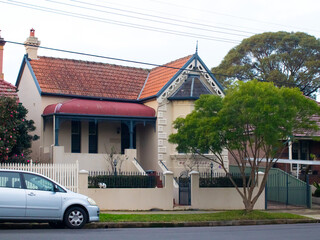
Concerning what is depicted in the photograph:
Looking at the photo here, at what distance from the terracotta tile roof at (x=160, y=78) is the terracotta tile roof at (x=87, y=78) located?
0.55m

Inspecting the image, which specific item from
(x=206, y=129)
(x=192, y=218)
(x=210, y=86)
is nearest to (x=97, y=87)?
(x=210, y=86)

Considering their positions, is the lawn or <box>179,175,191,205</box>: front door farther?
<box>179,175,191,205</box>: front door

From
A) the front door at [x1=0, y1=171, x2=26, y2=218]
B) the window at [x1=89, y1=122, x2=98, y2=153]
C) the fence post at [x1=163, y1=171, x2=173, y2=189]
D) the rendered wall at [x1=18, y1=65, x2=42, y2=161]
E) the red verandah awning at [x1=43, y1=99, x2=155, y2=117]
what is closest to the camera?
the front door at [x1=0, y1=171, x2=26, y2=218]

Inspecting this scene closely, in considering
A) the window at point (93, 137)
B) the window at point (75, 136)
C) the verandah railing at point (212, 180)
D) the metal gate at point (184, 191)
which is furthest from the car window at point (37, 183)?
the window at point (93, 137)

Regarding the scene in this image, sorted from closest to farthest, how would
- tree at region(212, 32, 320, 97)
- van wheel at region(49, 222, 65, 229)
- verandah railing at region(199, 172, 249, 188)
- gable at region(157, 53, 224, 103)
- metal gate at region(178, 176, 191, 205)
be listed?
van wheel at region(49, 222, 65, 229)
metal gate at region(178, 176, 191, 205)
verandah railing at region(199, 172, 249, 188)
gable at region(157, 53, 224, 103)
tree at region(212, 32, 320, 97)

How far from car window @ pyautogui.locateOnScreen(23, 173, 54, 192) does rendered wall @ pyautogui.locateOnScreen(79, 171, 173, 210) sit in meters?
5.09

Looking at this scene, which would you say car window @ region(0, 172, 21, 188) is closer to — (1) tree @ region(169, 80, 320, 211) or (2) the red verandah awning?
(1) tree @ region(169, 80, 320, 211)

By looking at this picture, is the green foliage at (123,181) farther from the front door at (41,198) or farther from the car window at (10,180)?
the car window at (10,180)

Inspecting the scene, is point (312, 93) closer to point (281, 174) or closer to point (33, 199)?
point (281, 174)

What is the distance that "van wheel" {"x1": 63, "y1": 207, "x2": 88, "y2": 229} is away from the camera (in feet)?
46.7

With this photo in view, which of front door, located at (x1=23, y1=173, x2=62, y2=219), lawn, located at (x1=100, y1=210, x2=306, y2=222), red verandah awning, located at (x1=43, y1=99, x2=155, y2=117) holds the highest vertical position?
red verandah awning, located at (x1=43, y1=99, x2=155, y2=117)

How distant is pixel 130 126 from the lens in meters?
25.5

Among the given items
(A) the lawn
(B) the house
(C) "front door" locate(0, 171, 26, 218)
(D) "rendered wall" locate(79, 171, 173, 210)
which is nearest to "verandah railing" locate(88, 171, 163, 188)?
(D) "rendered wall" locate(79, 171, 173, 210)

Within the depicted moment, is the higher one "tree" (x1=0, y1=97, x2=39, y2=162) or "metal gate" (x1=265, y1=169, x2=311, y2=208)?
"tree" (x1=0, y1=97, x2=39, y2=162)
